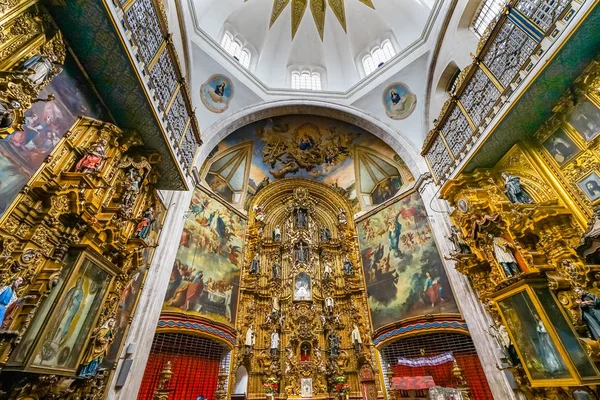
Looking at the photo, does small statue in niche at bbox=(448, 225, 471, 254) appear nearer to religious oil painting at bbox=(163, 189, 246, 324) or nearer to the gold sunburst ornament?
religious oil painting at bbox=(163, 189, 246, 324)

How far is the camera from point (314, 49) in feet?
57.6

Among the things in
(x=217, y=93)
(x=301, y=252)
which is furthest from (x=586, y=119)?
(x=217, y=93)

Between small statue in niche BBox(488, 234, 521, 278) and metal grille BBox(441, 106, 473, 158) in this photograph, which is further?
metal grille BBox(441, 106, 473, 158)

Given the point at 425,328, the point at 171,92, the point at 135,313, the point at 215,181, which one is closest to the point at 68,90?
the point at 171,92

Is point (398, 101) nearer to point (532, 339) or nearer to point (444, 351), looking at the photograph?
point (532, 339)

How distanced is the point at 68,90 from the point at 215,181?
394 inches

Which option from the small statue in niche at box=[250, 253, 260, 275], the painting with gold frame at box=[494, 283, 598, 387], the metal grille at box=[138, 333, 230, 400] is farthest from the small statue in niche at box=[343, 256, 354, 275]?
the painting with gold frame at box=[494, 283, 598, 387]

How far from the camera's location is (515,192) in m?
7.37

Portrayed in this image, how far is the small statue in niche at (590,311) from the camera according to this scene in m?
5.20

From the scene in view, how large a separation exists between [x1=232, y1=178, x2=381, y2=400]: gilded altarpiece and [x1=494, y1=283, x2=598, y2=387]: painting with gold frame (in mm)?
7323

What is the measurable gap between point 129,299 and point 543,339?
10.8 metres

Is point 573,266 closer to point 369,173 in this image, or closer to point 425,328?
point 425,328

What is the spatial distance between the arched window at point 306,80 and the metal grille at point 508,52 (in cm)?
1092

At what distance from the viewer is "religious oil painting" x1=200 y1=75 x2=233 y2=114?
42.5ft
